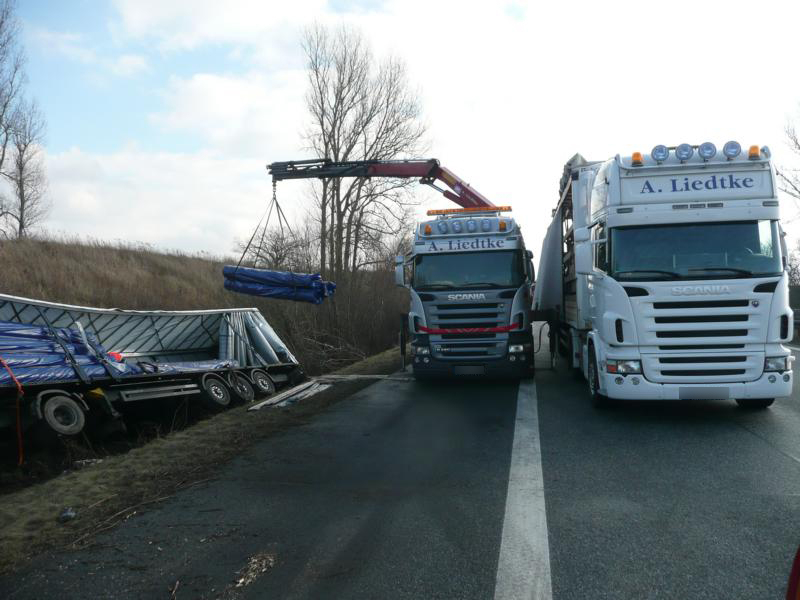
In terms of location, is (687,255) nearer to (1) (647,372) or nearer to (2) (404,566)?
(1) (647,372)

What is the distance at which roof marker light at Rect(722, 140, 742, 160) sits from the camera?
8.30 metres

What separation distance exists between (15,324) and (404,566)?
7.82 m

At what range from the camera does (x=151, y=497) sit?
5.53 metres

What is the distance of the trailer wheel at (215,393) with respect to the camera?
1124 centimetres

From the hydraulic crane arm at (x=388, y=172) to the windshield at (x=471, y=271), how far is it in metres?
3.81

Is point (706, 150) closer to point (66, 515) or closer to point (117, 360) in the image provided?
point (66, 515)

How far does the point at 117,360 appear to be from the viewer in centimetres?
1063

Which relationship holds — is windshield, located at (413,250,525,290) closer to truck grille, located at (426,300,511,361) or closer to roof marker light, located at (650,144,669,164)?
truck grille, located at (426,300,511,361)

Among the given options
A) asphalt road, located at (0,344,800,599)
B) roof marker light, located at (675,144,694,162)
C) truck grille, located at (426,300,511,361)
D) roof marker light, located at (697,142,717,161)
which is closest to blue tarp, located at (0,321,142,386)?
asphalt road, located at (0,344,800,599)

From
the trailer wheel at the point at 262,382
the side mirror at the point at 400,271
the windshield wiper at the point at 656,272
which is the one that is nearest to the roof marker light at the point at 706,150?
the windshield wiper at the point at 656,272

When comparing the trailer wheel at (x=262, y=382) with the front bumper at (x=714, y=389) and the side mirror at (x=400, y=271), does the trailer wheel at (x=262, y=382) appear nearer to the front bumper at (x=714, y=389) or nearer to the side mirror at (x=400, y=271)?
the side mirror at (x=400, y=271)

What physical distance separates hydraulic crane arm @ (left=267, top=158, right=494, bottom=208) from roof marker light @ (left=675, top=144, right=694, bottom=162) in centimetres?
769

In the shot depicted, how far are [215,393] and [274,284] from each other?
3485 mm

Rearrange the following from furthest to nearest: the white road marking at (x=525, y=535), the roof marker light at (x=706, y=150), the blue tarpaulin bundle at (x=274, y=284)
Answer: the blue tarpaulin bundle at (x=274, y=284)
the roof marker light at (x=706, y=150)
the white road marking at (x=525, y=535)
